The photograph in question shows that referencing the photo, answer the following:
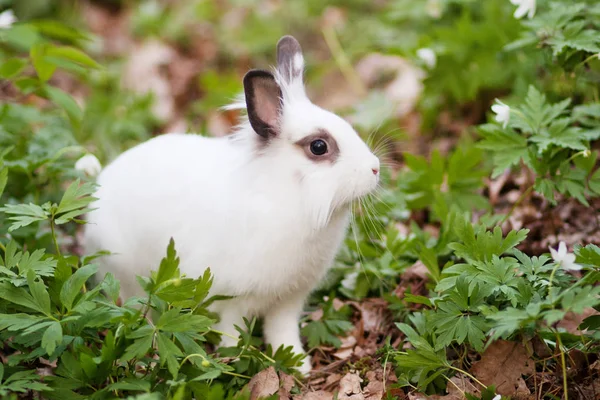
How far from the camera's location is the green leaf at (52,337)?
7.52 ft

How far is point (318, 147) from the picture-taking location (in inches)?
110

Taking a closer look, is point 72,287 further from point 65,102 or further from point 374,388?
point 65,102

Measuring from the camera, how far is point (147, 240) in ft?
10.1

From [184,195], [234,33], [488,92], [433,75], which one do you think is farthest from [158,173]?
[234,33]

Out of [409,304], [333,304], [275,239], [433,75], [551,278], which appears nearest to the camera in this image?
[551,278]

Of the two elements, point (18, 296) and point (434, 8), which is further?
point (434, 8)

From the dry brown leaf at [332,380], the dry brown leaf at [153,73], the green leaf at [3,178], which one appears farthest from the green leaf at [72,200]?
the dry brown leaf at [153,73]

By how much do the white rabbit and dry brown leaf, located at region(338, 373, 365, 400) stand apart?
229 mm

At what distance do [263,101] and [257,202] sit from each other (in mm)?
440

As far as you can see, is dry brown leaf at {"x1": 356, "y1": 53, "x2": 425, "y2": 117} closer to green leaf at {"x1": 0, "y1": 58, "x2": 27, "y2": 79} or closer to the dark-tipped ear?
the dark-tipped ear

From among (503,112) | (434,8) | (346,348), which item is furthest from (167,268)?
(434,8)

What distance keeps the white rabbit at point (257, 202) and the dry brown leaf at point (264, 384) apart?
0.28 m

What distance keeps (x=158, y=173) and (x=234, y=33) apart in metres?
3.93

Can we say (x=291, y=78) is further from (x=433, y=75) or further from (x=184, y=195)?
(x=433, y=75)
